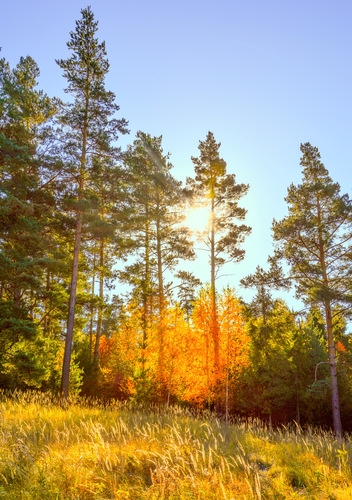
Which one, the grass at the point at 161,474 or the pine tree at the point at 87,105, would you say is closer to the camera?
the grass at the point at 161,474

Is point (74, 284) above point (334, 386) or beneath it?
above

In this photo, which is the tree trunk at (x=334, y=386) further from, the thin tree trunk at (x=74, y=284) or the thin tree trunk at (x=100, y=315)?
the thin tree trunk at (x=100, y=315)

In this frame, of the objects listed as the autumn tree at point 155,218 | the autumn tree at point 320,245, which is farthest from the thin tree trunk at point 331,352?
the autumn tree at point 155,218

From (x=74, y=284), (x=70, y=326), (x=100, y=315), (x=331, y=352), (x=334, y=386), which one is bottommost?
(x=334, y=386)

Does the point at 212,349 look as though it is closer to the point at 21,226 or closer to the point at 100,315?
the point at 100,315

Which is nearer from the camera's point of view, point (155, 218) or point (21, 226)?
point (21, 226)

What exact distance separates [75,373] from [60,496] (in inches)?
697

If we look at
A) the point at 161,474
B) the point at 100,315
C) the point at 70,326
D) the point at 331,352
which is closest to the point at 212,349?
the point at 331,352

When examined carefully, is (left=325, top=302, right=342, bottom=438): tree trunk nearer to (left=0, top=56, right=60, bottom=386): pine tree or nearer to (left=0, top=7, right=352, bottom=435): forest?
(left=0, top=7, right=352, bottom=435): forest

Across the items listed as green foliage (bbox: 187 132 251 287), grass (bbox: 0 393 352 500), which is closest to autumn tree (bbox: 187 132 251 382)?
green foliage (bbox: 187 132 251 287)

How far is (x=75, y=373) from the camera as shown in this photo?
19.7 metres

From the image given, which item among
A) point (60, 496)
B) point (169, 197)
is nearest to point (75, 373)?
point (169, 197)

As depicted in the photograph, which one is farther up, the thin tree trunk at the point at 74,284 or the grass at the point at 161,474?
the thin tree trunk at the point at 74,284

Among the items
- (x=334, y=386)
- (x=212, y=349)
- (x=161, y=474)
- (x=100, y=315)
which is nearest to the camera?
(x=161, y=474)
